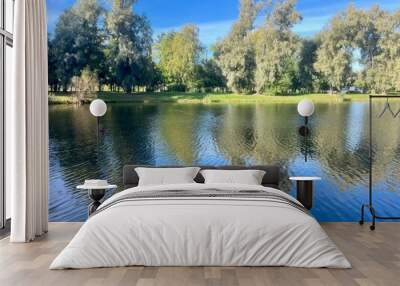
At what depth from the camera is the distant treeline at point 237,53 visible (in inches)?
322

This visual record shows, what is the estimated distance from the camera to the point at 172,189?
573 cm

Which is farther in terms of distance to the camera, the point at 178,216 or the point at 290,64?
the point at 290,64

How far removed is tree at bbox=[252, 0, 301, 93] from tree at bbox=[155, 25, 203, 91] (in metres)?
0.87

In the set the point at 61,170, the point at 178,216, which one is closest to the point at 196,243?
the point at 178,216

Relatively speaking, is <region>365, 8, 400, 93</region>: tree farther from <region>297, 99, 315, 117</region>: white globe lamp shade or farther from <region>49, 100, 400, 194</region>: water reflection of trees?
<region>297, 99, 315, 117</region>: white globe lamp shade

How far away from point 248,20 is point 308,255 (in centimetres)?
443

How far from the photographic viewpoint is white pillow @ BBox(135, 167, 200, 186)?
688cm

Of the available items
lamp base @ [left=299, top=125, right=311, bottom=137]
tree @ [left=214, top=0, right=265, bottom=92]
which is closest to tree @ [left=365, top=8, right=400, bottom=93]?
lamp base @ [left=299, top=125, right=311, bottom=137]

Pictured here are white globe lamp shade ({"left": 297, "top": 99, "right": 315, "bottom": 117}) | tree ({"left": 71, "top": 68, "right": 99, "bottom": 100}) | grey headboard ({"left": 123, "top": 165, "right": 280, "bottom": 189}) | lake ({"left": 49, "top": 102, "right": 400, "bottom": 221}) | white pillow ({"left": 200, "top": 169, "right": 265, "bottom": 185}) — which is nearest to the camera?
white pillow ({"left": 200, "top": 169, "right": 265, "bottom": 185})

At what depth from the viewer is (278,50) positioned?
27.4ft

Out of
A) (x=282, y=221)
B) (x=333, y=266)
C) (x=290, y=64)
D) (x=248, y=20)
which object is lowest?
(x=333, y=266)

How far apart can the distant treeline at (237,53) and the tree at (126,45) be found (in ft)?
0.05

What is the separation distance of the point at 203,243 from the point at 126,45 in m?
4.48

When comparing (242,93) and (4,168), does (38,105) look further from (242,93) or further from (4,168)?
(242,93)
